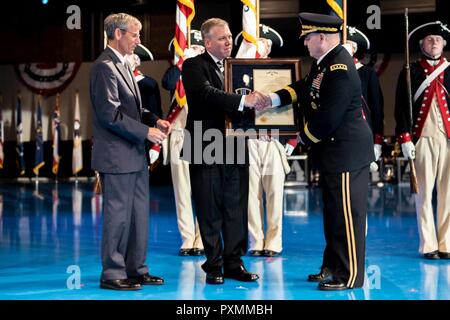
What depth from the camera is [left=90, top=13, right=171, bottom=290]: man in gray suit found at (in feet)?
16.4

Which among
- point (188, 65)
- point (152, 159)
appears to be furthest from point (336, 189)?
point (152, 159)

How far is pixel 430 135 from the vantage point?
640cm

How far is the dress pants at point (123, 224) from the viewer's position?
5.05 meters

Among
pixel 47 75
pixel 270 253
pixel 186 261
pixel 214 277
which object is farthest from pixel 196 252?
pixel 47 75

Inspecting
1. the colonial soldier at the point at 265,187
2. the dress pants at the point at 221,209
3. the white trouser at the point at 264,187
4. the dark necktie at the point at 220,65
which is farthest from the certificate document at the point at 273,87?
the white trouser at the point at 264,187

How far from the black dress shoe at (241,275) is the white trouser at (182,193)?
53.9 inches

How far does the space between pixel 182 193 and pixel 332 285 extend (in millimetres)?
2237

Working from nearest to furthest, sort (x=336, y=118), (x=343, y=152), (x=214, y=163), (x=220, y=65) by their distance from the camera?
(x=336, y=118) → (x=343, y=152) → (x=214, y=163) → (x=220, y=65)

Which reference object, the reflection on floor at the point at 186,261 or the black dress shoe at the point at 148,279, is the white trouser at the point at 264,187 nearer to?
the reflection on floor at the point at 186,261

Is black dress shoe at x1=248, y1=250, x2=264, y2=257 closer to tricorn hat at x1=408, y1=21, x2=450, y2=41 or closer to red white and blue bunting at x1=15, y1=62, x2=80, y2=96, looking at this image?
tricorn hat at x1=408, y1=21, x2=450, y2=41

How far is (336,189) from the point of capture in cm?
502

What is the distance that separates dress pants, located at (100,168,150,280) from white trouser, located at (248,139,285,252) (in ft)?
5.30

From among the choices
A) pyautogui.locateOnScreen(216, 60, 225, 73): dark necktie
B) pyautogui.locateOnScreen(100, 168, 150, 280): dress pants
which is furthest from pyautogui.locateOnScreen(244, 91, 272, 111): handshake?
pyautogui.locateOnScreen(100, 168, 150, 280): dress pants

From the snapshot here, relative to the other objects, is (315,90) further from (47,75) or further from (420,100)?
(47,75)
